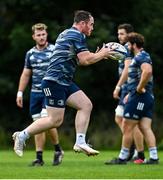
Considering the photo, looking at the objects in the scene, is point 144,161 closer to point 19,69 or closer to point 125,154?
point 125,154

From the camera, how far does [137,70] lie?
593 inches

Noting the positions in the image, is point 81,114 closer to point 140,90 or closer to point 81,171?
point 81,171

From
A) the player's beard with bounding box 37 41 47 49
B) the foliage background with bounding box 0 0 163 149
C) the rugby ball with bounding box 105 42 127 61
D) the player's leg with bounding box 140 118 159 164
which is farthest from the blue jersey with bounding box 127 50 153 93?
the foliage background with bounding box 0 0 163 149

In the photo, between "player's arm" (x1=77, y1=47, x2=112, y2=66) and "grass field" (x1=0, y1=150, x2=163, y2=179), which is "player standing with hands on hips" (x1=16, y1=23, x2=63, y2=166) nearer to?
"grass field" (x1=0, y1=150, x2=163, y2=179)

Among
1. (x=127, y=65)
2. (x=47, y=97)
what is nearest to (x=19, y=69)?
(x=127, y=65)

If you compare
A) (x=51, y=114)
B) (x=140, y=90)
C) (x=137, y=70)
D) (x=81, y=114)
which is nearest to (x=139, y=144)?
(x=140, y=90)

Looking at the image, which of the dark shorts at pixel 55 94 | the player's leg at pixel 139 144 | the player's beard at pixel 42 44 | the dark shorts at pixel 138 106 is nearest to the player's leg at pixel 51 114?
the dark shorts at pixel 55 94

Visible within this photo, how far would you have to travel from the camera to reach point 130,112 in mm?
15023

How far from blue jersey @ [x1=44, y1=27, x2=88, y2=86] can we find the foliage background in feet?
60.8

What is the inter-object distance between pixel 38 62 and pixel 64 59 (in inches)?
69.8

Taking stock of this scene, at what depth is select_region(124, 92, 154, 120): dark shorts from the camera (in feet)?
49.3

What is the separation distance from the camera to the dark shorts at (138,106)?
15023mm

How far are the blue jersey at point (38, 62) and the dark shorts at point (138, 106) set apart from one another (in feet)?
4.37

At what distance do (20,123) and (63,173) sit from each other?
20.6 m
